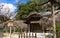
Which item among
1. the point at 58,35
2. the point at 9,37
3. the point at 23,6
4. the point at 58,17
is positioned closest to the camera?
the point at 58,35

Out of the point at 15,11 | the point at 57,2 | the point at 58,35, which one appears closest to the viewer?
the point at 57,2

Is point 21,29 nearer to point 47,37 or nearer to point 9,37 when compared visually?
point 9,37

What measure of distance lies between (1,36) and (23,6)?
8.98m

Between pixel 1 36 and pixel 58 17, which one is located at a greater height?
pixel 58 17

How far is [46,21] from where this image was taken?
49.9 feet

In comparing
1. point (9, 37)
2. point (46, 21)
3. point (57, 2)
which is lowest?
point (9, 37)

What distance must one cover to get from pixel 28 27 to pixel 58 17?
6.06 m

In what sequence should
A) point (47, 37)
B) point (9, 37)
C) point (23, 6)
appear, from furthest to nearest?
point (23, 6) < point (9, 37) < point (47, 37)

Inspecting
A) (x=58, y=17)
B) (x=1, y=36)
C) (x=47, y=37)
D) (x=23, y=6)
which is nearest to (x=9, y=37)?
(x=1, y=36)

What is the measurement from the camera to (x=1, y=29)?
1967 cm

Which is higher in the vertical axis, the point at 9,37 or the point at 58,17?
the point at 58,17

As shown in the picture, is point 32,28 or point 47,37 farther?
point 32,28

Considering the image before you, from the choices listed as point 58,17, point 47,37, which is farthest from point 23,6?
point 58,17

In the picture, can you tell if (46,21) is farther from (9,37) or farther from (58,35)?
(9,37)
